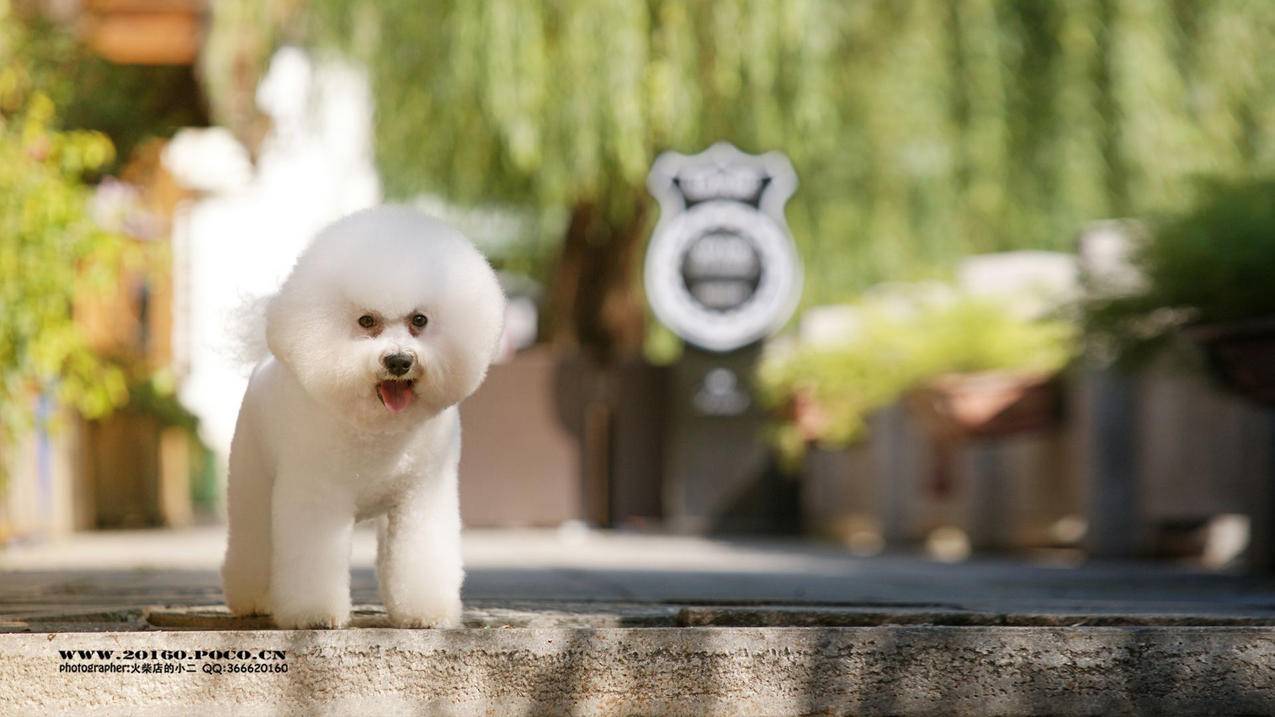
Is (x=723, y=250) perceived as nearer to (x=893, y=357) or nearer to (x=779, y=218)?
(x=779, y=218)

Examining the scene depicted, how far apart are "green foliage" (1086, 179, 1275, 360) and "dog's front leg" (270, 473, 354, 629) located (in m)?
3.60

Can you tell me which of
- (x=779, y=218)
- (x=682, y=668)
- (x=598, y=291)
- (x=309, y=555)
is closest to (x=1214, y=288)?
(x=682, y=668)

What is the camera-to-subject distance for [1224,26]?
448 inches

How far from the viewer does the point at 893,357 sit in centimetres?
946

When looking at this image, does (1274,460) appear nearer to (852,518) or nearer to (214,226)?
(852,518)

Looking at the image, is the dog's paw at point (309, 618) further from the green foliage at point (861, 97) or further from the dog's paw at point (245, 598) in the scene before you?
the green foliage at point (861, 97)

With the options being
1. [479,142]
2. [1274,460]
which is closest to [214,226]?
[479,142]

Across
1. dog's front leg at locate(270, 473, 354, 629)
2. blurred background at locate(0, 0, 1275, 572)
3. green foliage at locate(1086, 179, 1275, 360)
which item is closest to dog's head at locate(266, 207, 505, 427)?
dog's front leg at locate(270, 473, 354, 629)

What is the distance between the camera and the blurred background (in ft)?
28.8

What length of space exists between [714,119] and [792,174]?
1.88 ft

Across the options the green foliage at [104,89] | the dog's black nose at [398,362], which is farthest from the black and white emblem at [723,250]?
the dog's black nose at [398,362]

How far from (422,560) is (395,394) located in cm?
33

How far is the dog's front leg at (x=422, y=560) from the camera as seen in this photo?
3266 millimetres

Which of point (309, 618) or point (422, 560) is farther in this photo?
point (422, 560)
